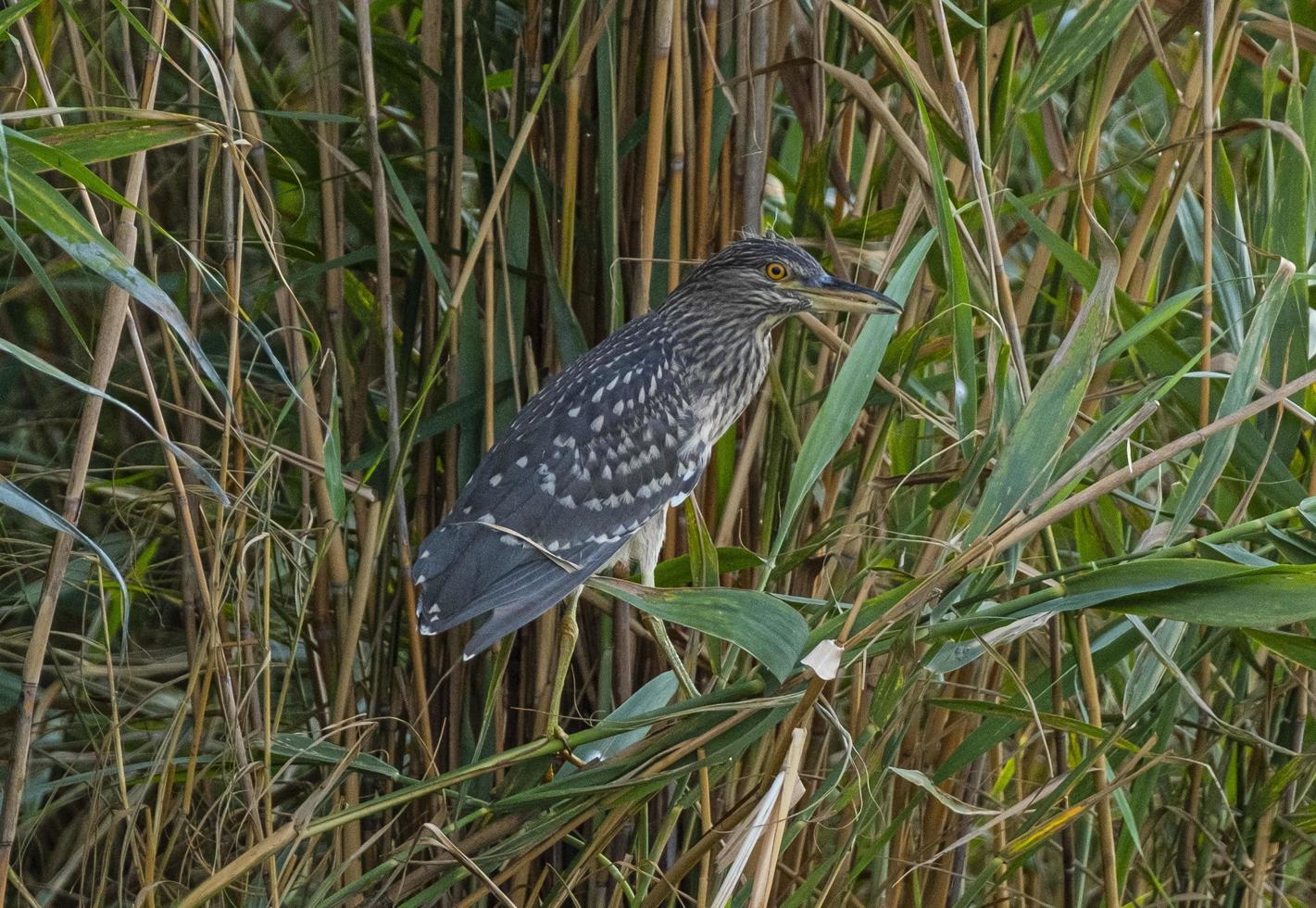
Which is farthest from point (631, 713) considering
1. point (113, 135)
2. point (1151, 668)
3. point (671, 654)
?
point (113, 135)

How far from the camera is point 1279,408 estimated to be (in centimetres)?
139

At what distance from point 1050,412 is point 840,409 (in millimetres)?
228

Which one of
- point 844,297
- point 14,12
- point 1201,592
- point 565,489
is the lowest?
point 565,489

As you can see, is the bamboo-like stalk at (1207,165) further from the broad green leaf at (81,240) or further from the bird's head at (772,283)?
the broad green leaf at (81,240)

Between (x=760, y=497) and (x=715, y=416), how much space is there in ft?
0.70

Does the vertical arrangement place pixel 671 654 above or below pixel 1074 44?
below

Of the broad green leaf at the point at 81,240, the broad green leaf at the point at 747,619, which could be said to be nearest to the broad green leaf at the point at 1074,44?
the broad green leaf at the point at 747,619

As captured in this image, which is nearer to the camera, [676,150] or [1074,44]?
[1074,44]

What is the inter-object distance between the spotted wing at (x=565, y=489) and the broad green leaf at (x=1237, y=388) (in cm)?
70

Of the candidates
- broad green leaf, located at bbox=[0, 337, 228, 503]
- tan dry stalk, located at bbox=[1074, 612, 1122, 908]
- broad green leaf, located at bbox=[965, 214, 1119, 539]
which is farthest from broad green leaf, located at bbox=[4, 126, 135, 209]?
tan dry stalk, located at bbox=[1074, 612, 1122, 908]

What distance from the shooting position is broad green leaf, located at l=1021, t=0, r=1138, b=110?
1.39 metres

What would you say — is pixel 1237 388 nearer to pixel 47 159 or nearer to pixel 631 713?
pixel 631 713

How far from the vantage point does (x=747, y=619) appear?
1.18 m

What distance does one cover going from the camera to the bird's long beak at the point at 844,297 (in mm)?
1540
